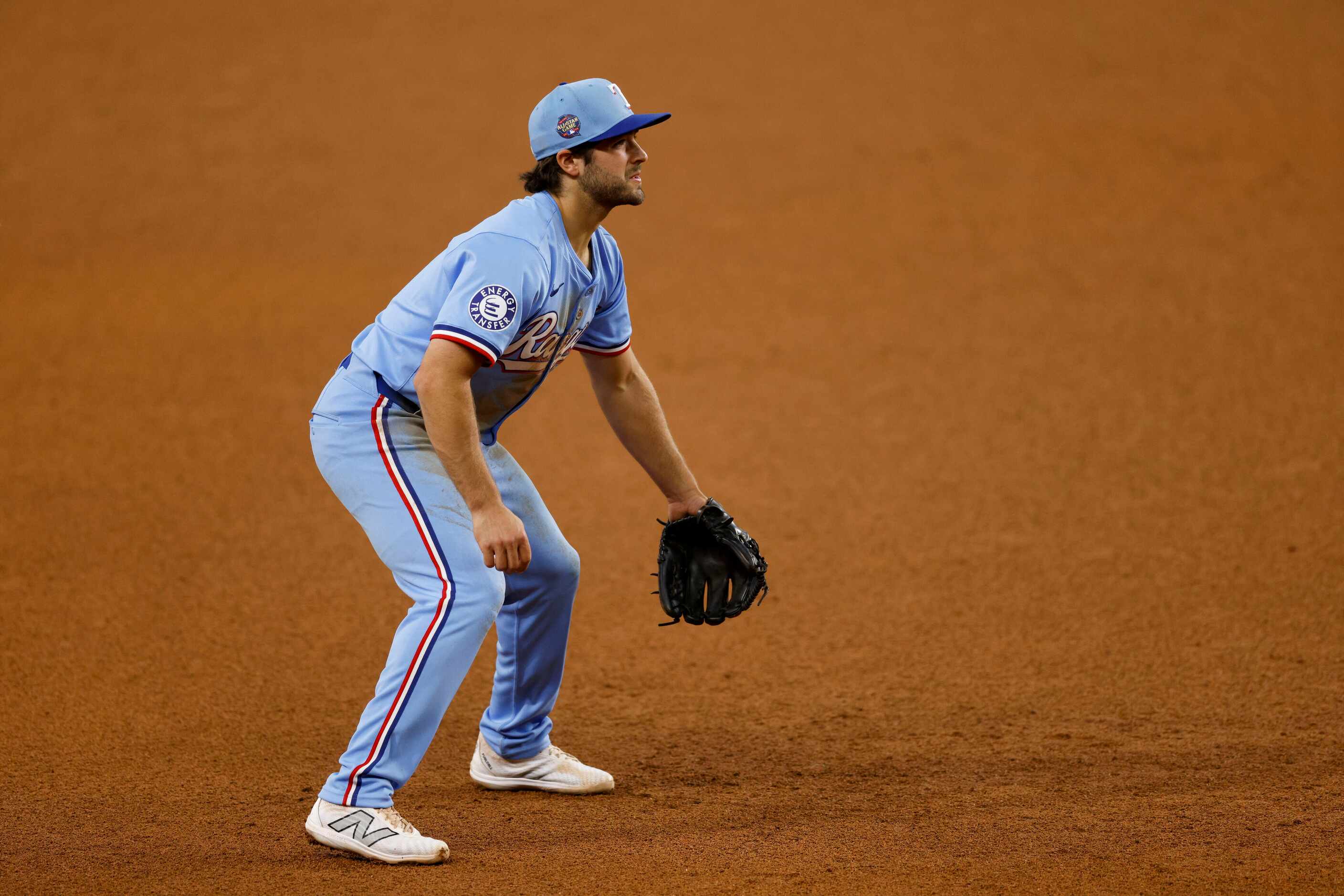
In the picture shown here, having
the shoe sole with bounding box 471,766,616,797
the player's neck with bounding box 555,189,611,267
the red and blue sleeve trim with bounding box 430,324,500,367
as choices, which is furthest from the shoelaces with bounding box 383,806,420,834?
the player's neck with bounding box 555,189,611,267

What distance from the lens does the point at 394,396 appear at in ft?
11.1

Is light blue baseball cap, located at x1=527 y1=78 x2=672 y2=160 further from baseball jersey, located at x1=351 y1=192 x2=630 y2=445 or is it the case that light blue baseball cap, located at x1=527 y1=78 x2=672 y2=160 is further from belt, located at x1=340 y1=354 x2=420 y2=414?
belt, located at x1=340 y1=354 x2=420 y2=414

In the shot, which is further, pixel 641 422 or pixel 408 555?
pixel 641 422

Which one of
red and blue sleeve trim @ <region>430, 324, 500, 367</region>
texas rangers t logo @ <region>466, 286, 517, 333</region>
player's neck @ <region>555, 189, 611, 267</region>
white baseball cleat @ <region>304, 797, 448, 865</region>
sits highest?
player's neck @ <region>555, 189, 611, 267</region>

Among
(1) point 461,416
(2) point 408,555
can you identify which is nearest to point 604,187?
(1) point 461,416

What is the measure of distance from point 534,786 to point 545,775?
0.05m

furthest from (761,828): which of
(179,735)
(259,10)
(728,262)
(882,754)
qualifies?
(259,10)

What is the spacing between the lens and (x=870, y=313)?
9.86m

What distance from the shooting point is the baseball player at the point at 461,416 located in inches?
→ 123

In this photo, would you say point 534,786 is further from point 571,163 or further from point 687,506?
point 571,163

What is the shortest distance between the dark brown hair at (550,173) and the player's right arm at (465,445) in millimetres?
581

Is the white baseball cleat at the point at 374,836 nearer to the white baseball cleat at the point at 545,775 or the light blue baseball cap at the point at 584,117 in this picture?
the white baseball cleat at the point at 545,775

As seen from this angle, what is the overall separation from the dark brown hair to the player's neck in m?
0.04

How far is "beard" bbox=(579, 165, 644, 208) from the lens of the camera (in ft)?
11.0
